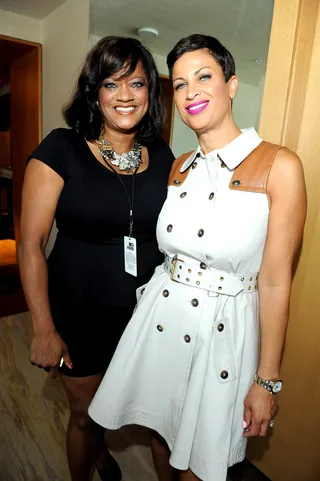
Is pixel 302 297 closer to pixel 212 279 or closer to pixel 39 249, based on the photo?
pixel 212 279

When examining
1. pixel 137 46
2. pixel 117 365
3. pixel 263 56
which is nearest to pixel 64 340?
pixel 117 365

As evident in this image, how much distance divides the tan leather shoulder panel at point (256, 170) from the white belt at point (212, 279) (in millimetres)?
249

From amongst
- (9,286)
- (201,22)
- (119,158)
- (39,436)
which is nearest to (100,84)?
(119,158)

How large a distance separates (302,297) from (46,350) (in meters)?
1.02

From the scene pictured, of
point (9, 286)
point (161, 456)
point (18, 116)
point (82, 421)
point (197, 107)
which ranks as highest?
point (18, 116)

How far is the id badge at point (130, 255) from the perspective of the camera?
1.27 meters

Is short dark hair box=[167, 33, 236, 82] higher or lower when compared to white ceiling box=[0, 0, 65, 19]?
lower

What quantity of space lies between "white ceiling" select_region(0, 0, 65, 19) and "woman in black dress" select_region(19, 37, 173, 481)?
2.40 meters

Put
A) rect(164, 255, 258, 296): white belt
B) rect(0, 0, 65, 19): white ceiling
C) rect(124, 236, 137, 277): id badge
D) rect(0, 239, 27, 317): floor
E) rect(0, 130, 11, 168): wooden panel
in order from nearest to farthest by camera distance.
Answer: rect(164, 255, 258, 296): white belt
rect(124, 236, 137, 277): id badge
rect(0, 0, 65, 19): white ceiling
rect(0, 239, 27, 317): floor
rect(0, 130, 11, 168): wooden panel

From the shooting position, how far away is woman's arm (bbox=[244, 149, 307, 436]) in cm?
89

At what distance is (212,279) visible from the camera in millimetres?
1020

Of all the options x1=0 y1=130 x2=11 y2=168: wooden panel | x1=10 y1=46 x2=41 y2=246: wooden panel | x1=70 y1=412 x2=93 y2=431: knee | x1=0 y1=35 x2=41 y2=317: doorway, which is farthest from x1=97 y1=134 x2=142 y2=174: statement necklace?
x1=0 y1=130 x2=11 y2=168: wooden panel

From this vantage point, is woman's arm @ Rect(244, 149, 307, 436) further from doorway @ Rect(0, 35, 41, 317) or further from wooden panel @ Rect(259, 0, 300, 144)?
doorway @ Rect(0, 35, 41, 317)

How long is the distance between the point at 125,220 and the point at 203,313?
1.46 feet
